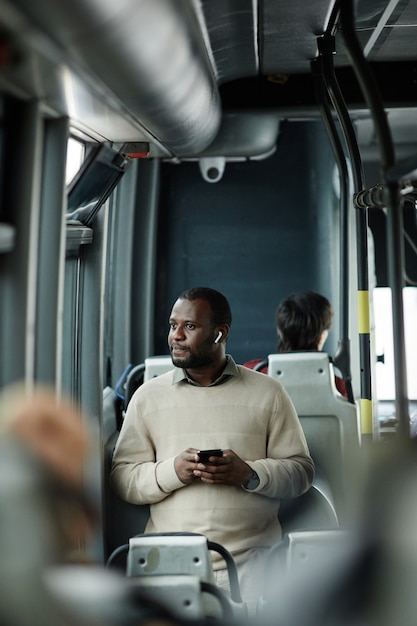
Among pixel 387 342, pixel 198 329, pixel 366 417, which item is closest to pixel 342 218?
pixel 366 417

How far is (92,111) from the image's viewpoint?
2.23 meters

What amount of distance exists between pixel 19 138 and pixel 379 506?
1096 millimetres

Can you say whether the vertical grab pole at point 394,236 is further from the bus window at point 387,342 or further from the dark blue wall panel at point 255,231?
the bus window at point 387,342

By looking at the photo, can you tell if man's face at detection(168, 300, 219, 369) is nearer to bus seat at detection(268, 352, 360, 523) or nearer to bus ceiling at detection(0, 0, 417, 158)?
bus ceiling at detection(0, 0, 417, 158)

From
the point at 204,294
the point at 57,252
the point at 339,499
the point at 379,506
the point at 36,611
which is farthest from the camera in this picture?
the point at 339,499

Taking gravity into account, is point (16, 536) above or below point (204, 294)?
below

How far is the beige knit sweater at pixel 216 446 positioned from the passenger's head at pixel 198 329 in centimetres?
8

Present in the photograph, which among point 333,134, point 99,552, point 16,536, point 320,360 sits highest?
point 333,134

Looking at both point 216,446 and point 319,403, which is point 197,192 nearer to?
point 319,403

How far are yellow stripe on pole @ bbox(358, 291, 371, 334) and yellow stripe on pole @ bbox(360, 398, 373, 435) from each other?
0.28m

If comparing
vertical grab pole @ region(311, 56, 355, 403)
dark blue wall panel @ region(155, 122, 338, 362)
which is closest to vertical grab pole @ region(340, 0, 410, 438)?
vertical grab pole @ region(311, 56, 355, 403)

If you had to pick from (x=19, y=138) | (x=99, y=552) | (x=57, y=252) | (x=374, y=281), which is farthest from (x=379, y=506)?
(x=374, y=281)

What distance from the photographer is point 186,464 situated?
9.69 feet

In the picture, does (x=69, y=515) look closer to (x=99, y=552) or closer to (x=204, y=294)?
(x=99, y=552)
